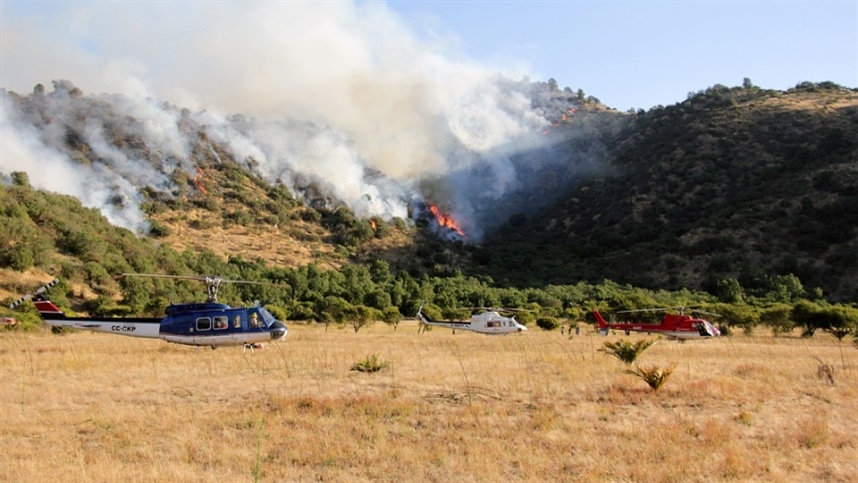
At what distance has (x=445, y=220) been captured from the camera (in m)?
136

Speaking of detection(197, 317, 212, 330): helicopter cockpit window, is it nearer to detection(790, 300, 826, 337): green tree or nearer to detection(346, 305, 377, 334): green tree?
detection(346, 305, 377, 334): green tree

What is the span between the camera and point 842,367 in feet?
70.3

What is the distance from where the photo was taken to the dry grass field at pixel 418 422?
9656mm

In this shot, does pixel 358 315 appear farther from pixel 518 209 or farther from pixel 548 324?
pixel 518 209

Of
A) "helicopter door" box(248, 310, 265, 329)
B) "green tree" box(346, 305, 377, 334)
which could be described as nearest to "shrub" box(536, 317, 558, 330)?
"green tree" box(346, 305, 377, 334)

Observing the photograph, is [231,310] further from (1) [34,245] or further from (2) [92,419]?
(1) [34,245]

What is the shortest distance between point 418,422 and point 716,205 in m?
99.6

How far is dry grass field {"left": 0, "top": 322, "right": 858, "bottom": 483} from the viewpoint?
9.66 metres

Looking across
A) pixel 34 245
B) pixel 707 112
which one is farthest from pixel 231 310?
pixel 707 112

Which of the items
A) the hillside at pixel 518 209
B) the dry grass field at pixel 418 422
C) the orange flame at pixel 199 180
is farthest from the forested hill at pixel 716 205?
the dry grass field at pixel 418 422

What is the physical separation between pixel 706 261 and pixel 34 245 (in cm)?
7748

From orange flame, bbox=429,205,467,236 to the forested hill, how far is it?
9.41 metres

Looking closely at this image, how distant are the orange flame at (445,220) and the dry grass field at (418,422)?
11006 cm

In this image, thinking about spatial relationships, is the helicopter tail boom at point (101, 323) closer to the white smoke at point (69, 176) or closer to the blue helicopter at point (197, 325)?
the blue helicopter at point (197, 325)
